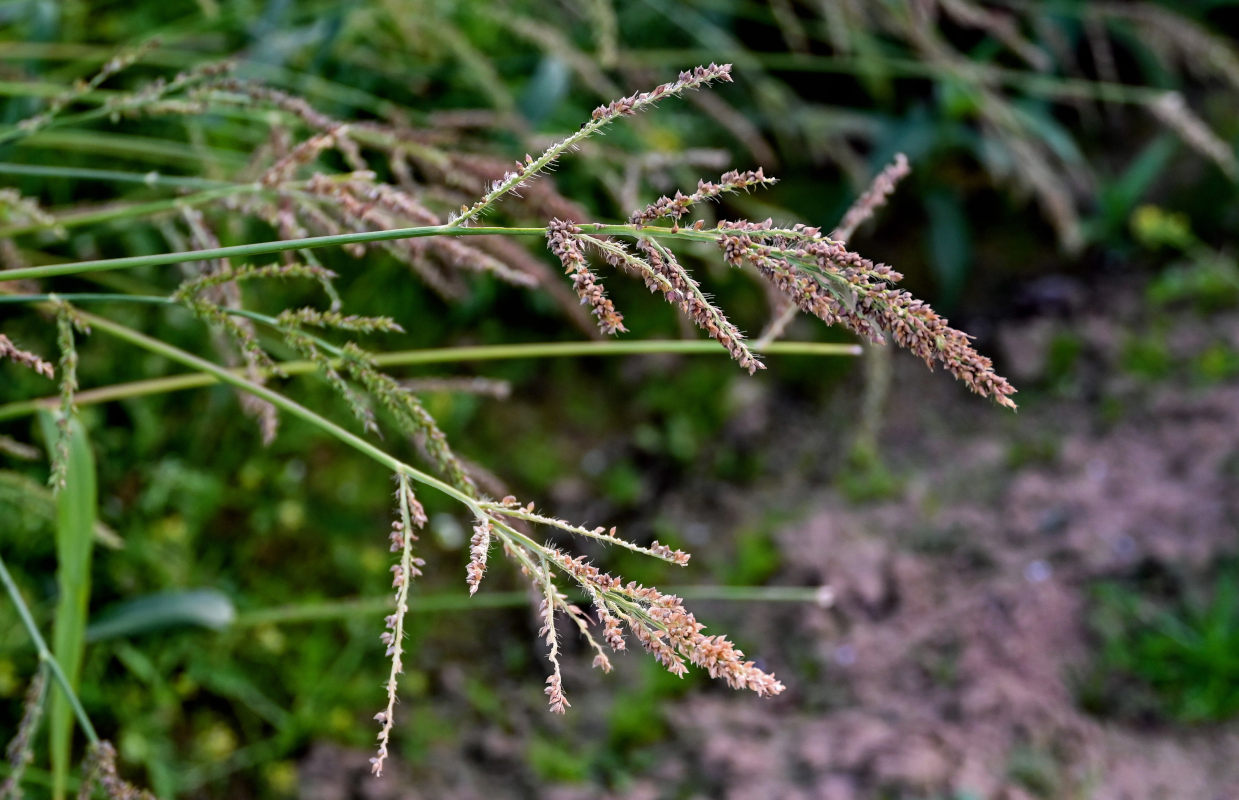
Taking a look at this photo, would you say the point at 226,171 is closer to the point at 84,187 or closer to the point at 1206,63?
the point at 84,187

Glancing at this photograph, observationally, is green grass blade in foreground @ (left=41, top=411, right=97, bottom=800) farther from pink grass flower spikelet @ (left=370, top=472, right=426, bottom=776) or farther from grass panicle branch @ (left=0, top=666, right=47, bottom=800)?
pink grass flower spikelet @ (left=370, top=472, right=426, bottom=776)

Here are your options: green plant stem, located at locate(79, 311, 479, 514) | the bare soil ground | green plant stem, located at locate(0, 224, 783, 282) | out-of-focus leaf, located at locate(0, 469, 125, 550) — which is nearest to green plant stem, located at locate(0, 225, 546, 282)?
green plant stem, located at locate(0, 224, 783, 282)

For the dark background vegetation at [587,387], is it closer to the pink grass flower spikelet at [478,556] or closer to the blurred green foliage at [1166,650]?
the blurred green foliage at [1166,650]

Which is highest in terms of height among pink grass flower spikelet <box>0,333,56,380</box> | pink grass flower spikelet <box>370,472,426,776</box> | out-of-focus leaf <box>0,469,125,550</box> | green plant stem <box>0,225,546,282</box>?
green plant stem <box>0,225,546,282</box>

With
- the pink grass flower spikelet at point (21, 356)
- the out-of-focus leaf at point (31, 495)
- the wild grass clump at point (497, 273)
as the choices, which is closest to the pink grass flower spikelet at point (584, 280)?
the wild grass clump at point (497, 273)

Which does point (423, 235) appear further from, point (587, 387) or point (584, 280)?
point (587, 387)
